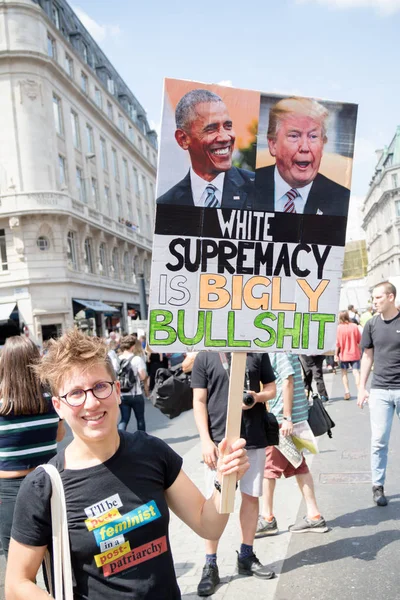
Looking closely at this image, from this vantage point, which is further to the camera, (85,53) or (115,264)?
(115,264)

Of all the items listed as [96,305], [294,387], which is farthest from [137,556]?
[96,305]

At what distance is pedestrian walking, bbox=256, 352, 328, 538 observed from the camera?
15.8ft

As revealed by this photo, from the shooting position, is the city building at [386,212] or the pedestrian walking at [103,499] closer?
the pedestrian walking at [103,499]

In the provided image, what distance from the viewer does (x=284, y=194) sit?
2.83 m

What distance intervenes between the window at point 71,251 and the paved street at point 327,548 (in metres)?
27.6

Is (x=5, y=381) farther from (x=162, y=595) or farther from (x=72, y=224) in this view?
(x=72, y=224)

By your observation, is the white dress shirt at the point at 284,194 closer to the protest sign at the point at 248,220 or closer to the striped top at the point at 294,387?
the protest sign at the point at 248,220

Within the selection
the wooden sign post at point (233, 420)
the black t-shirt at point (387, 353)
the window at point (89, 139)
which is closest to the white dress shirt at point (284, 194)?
the wooden sign post at point (233, 420)

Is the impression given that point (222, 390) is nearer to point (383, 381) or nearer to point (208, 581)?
point (208, 581)

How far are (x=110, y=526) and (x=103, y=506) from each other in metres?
0.07

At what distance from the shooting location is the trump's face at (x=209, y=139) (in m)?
2.63

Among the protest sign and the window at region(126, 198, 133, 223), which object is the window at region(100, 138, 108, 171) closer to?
the window at region(126, 198, 133, 223)

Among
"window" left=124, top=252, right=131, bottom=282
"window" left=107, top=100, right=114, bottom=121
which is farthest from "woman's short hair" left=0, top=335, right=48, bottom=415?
"window" left=107, top=100, right=114, bottom=121

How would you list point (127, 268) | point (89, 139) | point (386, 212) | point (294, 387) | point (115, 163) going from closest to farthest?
point (294, 387), point (89, 139), point (115, 163), point (127, 268), point (386, 212)
